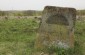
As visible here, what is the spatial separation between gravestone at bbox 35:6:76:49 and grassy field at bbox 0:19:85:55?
0.48m

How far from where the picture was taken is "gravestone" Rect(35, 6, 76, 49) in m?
8.79

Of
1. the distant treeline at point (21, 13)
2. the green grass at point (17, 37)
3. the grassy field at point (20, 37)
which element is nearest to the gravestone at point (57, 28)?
the grassy field at point (20, 37)

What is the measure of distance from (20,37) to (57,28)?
7.64 feet

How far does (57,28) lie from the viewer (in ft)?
29.0

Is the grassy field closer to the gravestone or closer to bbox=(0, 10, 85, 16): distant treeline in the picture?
the gravestone

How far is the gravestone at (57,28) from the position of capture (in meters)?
8.79

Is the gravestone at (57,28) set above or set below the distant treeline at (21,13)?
above

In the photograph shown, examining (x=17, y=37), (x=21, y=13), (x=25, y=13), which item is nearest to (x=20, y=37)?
(x=17, y=37)

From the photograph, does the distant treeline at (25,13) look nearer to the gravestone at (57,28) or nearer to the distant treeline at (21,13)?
the distant treeline at (21,13)

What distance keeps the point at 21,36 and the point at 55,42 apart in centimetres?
243

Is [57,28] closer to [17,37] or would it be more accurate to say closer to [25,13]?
[17,37]

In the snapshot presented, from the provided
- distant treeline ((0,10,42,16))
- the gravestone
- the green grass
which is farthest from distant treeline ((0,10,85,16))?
the gravestone

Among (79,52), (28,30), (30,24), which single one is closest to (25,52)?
(79,52)

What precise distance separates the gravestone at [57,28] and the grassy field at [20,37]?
48 cm
